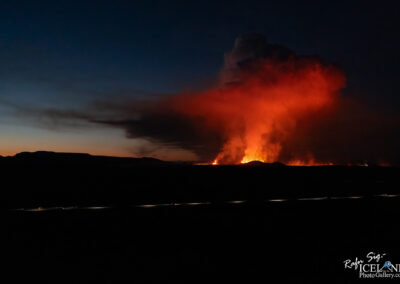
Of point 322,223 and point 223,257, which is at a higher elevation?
point 322,223

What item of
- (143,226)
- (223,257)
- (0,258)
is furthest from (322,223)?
(0,258)

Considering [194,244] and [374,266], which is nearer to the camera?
[374,266]

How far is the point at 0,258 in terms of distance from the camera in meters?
8.59

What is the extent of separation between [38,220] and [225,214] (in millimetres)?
8881

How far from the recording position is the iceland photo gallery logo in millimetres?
7447

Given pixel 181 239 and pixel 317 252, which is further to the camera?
pixel 181 239

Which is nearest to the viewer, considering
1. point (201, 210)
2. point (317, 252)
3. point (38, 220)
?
point (317, 252)

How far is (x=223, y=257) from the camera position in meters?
8.60

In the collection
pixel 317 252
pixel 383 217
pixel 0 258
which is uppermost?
pixel 383 217

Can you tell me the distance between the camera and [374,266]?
792cm

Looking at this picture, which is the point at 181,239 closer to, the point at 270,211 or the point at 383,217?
the point at 270,211

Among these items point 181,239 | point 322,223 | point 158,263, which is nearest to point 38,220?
point 181,239

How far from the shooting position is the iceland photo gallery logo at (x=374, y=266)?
745cm

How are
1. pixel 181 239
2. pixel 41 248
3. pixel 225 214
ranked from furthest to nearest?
pixel 225 214 < pixel 181 239 < pixel 41 248
